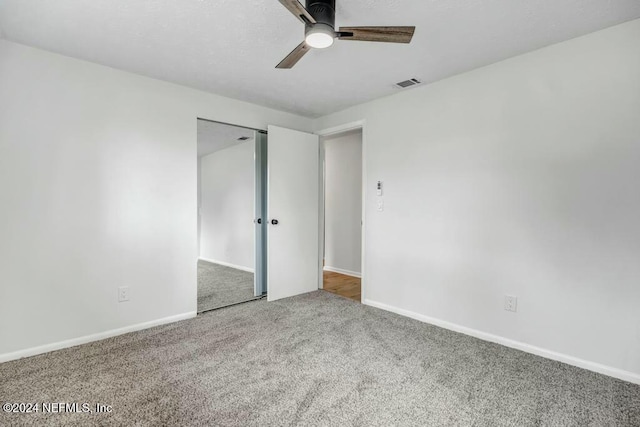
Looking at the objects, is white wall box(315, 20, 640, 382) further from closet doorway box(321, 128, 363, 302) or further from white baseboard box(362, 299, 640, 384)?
closet doorway box(321, 128, 363, 302)

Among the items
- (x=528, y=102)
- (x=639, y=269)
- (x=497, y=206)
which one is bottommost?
(x=639, y=269)

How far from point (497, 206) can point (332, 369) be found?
1.87 metres

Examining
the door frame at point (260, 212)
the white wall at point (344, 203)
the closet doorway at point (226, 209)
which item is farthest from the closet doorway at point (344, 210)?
the closet doorway at point (226, 209)

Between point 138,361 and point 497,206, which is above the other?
point 497,206

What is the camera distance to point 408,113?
3213 millimetres

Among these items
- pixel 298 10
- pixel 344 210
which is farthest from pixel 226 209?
pixel 298 10

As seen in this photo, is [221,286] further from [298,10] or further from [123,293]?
[298,10]

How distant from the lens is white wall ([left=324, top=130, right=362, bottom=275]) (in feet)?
16.5

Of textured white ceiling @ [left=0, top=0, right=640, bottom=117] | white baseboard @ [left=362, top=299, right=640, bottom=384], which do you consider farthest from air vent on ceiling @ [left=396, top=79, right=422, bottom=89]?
white baseboard @ [left=362, top=299, right=640, bottom=384]

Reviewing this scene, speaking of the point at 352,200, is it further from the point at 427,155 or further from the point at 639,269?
the point at 639,269

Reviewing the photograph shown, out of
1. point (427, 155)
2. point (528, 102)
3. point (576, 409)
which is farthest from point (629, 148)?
point (576, 409)

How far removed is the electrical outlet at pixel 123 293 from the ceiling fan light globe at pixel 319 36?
2.55 metres

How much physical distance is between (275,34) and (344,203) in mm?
3348

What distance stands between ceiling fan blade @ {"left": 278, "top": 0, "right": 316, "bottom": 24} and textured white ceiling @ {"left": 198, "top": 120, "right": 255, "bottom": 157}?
236cm
